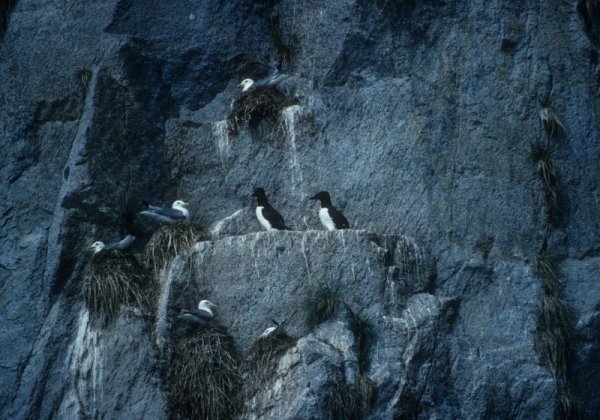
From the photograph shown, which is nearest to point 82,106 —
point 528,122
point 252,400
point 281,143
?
point 281,143

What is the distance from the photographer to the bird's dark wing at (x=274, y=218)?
1010 cm

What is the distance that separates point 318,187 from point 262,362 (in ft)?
8.50

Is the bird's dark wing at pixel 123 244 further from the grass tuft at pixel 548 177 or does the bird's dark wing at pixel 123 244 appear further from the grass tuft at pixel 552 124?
the grass tuft at pixel 552 124

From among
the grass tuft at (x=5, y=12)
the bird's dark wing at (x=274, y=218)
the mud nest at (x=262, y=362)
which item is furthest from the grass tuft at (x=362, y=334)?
the grass tuft at (x=5, y=12)

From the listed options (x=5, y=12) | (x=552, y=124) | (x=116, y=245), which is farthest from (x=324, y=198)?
(x=5, y=12)

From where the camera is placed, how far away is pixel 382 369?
356 inches

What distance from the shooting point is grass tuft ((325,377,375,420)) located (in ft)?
28.4

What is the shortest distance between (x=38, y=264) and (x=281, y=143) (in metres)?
3.18

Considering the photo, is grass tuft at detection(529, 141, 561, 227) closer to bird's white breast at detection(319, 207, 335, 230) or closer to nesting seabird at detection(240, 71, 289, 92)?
bird's white breast at detection(319, 207, 335, 230)

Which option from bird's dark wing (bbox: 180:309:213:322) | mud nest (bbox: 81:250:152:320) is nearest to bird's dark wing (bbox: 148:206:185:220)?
mud nest (bbox: 81:250:152:320)

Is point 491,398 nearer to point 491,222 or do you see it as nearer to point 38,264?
point 491,222

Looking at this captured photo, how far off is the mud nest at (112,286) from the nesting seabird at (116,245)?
0.15 metres

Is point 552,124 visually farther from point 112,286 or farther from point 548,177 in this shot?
point 112,286

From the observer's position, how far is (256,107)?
36.6 ft
